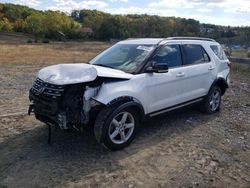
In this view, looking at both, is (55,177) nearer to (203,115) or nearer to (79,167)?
(79,167)

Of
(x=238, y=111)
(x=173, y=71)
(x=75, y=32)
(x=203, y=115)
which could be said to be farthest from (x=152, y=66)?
(x=75, y=32)

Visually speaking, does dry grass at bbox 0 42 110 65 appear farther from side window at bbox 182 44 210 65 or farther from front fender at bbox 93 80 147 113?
front fender at bbox 93 80 147 113

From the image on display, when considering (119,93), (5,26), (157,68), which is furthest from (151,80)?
(5,26)

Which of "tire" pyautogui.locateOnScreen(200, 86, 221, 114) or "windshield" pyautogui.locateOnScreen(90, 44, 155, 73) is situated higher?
"windshield" pyautogui.locateOnScreen(90, 44, 155, 73)

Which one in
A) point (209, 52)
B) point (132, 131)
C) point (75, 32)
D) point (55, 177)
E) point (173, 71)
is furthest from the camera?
point (75, 32)

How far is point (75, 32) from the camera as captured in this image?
7156cm

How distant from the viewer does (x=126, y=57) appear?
587 cm

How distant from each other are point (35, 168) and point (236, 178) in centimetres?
274

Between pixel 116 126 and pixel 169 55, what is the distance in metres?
1.86

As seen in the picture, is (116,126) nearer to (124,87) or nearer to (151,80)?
(124,87)

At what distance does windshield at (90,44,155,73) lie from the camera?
559 cm

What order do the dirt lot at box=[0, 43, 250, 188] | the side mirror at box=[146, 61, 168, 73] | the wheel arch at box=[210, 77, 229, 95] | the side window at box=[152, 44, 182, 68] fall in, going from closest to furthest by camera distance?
1. the dirt lot at box=[0, 43, 250, 188]
2. the side mirror at box=[146, 61, 168, 73]
3. the side window at box=[152, 44, 182, 68]
4. the wheel arch at box=[210, 77, 229, 95]

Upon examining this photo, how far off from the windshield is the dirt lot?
1238 mm

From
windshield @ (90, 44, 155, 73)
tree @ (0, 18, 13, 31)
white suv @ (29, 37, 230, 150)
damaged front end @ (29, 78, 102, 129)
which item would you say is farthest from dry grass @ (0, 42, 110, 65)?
tree @ (0, 18, 13, 31)
